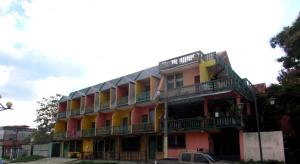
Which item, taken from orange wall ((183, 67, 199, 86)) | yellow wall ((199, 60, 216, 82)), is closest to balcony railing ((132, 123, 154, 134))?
orange wall ((183, 67, 199, 86))

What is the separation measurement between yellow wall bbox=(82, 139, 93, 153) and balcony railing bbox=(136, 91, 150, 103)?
33.9ft

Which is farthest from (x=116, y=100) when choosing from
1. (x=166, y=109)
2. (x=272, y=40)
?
(x=272, y=40)

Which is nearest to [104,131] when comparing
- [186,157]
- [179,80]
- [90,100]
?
[90,100]

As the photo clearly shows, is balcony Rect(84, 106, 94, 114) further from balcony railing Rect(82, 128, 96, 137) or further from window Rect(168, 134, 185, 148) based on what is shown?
window Rect(168, 134, 185, 148)

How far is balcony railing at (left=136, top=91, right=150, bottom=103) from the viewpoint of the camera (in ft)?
105

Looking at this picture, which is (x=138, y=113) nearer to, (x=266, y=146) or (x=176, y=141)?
(x=176, y=141)

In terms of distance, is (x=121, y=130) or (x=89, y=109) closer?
(x=121, y=130)

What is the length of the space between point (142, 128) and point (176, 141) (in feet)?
12.6

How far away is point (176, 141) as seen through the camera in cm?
2953

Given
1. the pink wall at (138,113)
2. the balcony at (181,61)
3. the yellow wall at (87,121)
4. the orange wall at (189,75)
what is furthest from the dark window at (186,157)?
the yellow wall at (87,121)

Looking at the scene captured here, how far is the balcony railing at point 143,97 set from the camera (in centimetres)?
3215

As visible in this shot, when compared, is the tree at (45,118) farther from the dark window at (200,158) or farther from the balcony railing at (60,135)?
the dark window at (200,158)

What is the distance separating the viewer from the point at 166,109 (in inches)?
1153

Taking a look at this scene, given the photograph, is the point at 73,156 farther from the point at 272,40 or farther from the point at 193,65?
the point at 272,40
